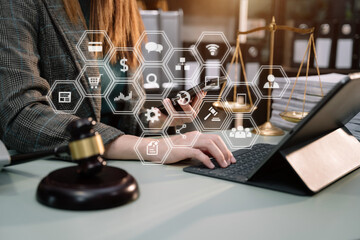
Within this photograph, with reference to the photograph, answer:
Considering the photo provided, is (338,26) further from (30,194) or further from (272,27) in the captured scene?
(30,194)

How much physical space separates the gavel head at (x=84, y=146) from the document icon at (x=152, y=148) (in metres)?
0.29

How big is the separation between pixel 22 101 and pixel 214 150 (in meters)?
0.51

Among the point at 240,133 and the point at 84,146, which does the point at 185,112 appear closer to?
the point at 240,133

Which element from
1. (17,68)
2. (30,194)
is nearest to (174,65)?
(17,68)

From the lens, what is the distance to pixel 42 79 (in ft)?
3.43

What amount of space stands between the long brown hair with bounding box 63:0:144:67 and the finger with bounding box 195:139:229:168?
563 millimetres

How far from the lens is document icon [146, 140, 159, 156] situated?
98 centimetres

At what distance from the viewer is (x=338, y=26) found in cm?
282
